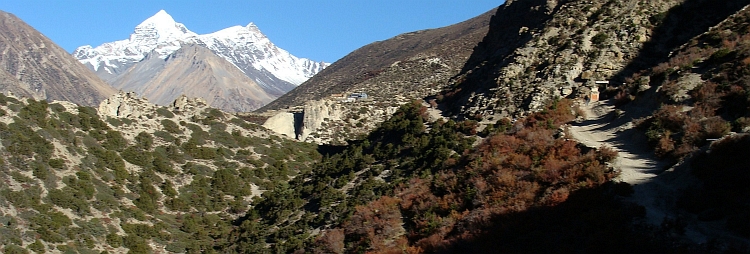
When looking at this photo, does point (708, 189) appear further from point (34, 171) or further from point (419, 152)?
point (34, 171)

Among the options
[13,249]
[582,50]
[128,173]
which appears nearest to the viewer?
[13,249]

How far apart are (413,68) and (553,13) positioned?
33.6m

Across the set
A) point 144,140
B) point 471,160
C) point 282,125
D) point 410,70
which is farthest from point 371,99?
point 471,160

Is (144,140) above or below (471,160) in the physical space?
above

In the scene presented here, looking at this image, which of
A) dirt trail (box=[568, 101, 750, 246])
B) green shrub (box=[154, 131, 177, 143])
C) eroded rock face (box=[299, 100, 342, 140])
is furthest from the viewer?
eroded rock face (box=[299, 100, 342, 140])

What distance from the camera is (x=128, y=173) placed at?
123ft

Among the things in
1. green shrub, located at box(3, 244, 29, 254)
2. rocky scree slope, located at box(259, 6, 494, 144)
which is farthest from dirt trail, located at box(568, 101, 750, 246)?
rocky scree slope, located at box(259, 6, 494, 144)

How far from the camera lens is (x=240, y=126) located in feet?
164

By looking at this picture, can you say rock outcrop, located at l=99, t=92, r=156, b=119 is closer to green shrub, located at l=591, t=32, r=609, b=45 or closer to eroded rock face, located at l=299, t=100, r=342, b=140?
eroded rock face, located at l=299, t=100, r=342, b=140

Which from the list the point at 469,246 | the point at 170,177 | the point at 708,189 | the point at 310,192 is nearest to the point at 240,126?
the point at 170,177

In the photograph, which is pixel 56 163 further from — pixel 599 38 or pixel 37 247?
pixel 599 38

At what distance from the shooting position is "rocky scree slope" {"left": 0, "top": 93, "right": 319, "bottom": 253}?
99.1 ft

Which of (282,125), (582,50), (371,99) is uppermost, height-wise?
(582,50)

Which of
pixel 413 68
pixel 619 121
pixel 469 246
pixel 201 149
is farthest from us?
pixel 413 68
